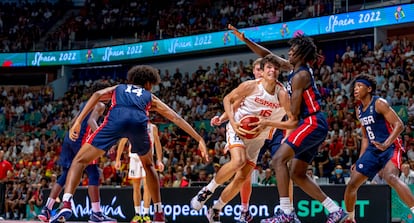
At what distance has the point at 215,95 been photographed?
77.8 ft

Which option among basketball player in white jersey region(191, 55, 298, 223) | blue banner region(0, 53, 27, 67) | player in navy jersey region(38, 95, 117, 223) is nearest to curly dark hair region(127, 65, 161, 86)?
basketball player in white jersey region(191, 55, 298, 223)

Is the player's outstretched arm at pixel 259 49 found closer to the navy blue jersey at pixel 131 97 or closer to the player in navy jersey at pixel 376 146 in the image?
the player in navy jersey at pixel 376 146

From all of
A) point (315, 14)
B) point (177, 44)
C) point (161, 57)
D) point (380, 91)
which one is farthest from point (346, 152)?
point (161, 57)

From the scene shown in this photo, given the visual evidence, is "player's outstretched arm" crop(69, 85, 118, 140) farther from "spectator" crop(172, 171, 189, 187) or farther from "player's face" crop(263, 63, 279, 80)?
"spectator" crop(172, 171, 189, 187)

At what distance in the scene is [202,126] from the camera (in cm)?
2077

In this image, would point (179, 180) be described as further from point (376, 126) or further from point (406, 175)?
point (376, 126)

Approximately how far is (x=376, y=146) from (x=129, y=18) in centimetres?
2441

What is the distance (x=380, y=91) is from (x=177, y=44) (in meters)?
11.0

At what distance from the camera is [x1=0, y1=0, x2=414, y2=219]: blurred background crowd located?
16516 millimetres

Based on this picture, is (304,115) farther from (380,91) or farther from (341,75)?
(341,75)

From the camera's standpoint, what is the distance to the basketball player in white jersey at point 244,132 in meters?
7.93

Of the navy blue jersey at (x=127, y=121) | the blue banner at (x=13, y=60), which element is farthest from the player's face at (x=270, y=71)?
the blue banner at (x=13, y=60)

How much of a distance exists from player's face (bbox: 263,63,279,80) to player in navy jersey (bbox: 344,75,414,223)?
126cm

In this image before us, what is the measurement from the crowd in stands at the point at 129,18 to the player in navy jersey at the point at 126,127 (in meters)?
15.7
